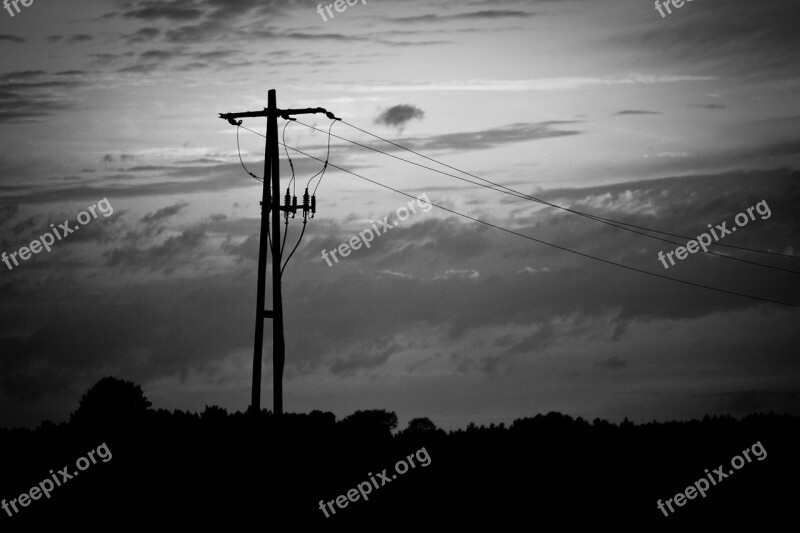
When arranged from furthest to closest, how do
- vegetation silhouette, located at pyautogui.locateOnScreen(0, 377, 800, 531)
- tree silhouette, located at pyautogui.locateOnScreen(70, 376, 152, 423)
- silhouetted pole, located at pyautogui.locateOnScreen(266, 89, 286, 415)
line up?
tree silhouette, located at pyautogui.locateOnScreen(70, 376, 152, 423) → silhouetted pole, located at pyautogui.locateOnScreen(266, 89, 286, 415) → vegetation silhouette, located at pyautogui.locateOnScreen(0, 377, 800, 531)

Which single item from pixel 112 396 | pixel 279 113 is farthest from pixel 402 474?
pixel 112 396

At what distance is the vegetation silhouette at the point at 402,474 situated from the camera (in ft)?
84.8

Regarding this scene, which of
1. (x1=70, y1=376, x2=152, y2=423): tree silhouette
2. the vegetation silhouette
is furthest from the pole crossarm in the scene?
(x1=70, y1=376, x2=152, y2=423): tree silhouette

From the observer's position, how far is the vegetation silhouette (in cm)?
2584

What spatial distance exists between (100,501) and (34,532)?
1745 millimetres

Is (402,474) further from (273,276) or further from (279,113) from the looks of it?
(279,113)

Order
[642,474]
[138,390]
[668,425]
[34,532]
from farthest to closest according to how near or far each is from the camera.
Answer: [138,390] < [668,425] < [642,474] < [34,532]

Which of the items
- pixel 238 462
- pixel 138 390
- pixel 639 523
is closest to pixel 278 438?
pixel 238 462

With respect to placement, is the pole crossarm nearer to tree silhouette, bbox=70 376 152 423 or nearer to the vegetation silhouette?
the vegetation silhouette

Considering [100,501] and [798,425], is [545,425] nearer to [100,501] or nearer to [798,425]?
[798,425]

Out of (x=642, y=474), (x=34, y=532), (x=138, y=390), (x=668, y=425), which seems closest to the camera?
(x=34, y=532)

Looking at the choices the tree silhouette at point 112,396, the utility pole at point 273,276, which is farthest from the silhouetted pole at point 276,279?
the tree silhouette at point 112,396

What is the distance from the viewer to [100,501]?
26391mm

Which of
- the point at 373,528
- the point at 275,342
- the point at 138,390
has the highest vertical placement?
the point at 275,342
